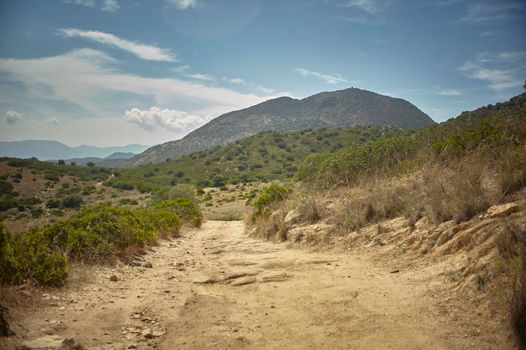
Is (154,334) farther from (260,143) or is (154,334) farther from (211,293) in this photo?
(260,143)

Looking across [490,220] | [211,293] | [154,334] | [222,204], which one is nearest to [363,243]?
[490,220]

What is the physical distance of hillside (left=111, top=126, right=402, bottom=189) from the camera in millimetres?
70500

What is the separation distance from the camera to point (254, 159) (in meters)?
81.9

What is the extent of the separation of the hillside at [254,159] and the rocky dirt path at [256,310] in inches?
2171

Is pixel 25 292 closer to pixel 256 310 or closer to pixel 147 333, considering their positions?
pixel 147 333

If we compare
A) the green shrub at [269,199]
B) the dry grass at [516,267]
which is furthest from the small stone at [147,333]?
the green shrub at [269,199]

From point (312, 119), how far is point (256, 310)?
580ft

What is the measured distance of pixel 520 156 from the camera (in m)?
6.58

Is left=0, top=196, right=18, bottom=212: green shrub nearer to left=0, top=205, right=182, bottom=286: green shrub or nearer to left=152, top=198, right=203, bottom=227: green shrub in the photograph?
left=152, top=198, right=203, bottom=227: green shrub

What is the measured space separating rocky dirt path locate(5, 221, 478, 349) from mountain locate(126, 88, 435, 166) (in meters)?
154

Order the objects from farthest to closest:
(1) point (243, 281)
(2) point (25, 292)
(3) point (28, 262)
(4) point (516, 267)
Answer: (1) point (243, 281) → (3) point (28, 262) → (2) point (25, 292) → (4) point (516, 267)

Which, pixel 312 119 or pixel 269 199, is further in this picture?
pixel 312 119

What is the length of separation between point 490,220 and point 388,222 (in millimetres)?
3199

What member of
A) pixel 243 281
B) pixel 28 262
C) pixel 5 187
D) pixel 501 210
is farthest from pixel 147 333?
pixel 5 187
